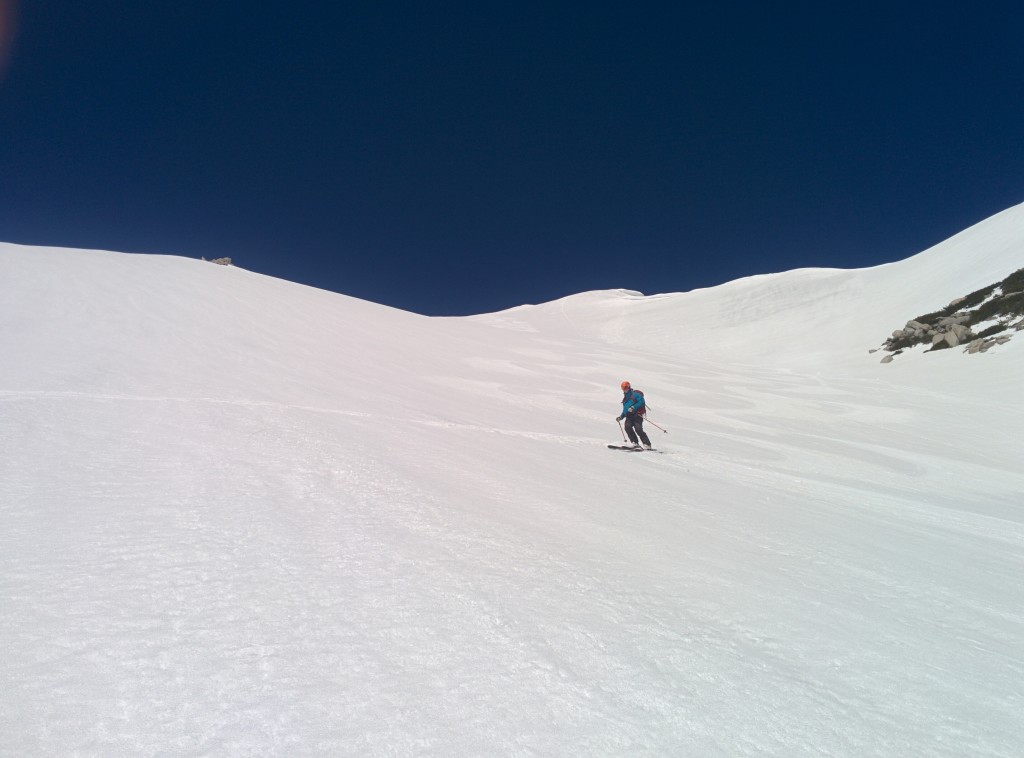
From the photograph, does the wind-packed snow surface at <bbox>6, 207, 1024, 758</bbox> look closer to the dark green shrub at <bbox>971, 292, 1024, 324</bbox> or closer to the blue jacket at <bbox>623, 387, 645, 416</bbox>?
the blue jacket at <bbox>623, 387, 645, 416</bbox>

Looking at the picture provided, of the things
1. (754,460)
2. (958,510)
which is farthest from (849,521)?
(754,460)

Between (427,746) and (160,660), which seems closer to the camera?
(427,746)

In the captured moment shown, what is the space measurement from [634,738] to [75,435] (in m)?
6.09

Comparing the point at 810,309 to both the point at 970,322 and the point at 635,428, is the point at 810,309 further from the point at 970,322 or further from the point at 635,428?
the point at 635,428

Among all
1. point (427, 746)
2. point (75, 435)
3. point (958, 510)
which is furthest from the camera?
point (958, 510)

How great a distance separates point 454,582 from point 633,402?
7716 millimetres

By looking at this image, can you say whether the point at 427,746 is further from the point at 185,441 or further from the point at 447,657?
the point at 185,441

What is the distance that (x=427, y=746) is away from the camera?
2145mm

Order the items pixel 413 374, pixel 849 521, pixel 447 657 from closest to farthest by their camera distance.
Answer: pixel 447 657 → pixel 849 521 → pixel 413 374

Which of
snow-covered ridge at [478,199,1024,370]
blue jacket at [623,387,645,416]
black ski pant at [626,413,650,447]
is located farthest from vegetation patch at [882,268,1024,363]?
black ski pant at [626,413,650,447]

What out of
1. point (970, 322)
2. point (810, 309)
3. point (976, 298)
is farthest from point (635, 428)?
point (810, 309)

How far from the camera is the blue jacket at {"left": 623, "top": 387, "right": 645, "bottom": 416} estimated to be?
10453 millimetres

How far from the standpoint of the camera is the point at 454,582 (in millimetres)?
3428

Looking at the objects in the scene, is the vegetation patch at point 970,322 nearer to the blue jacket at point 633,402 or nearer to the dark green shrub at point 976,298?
the dark green shrub at point 976,298
